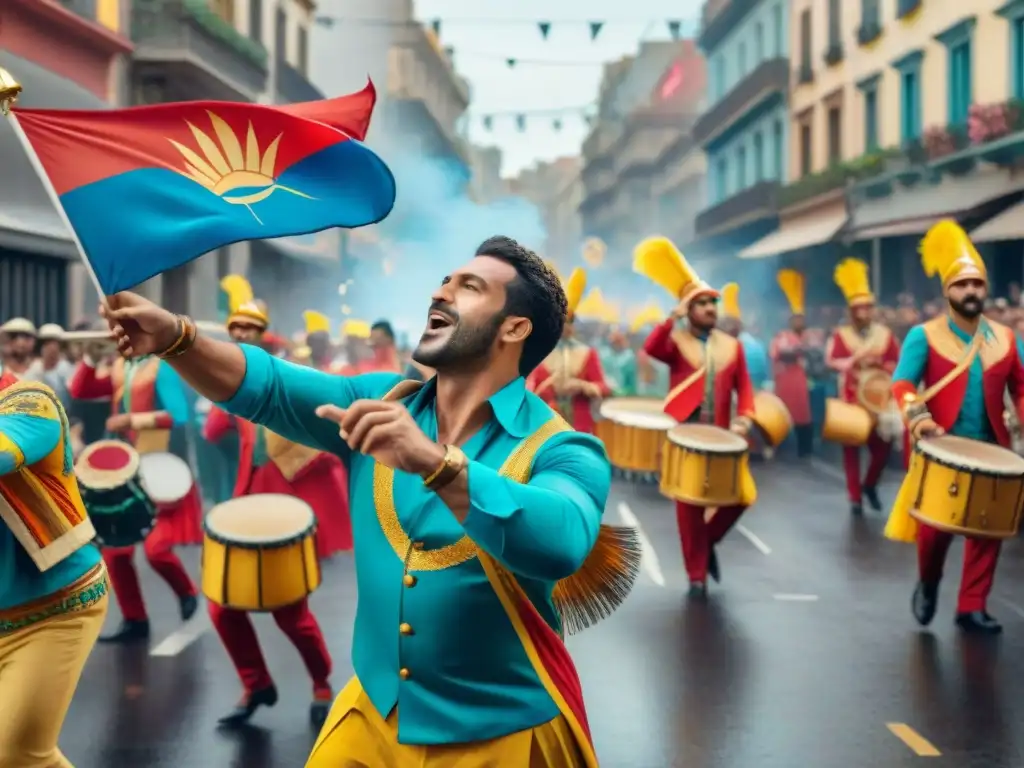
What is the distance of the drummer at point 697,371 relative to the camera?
8477 millimetres

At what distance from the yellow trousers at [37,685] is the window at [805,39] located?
3214 cm

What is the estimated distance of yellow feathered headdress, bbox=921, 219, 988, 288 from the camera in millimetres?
7340

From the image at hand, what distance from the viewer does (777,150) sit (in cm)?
3709

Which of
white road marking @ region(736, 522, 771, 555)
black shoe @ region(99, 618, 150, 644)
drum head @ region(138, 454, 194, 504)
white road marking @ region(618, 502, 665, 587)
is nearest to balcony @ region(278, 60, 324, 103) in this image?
white road marking @ region(618, 502, 665, 587)

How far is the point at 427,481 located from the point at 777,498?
11.6 metres

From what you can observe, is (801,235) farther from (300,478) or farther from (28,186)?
(300,478)

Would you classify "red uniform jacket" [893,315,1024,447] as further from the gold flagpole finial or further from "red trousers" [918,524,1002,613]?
the gold flagpole finial

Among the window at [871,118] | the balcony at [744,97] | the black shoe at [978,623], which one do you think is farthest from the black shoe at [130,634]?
the balcony at [744,97]

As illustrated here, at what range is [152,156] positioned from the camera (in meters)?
3.12

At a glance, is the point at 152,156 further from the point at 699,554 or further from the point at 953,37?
the point at 953,37

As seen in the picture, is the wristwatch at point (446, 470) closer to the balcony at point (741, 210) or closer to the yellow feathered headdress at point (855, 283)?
the yellow feathered headdress at point (855, 283)

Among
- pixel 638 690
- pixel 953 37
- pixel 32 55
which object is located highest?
pixel 953 37

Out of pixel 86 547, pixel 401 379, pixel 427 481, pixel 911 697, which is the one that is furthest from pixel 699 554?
pixel 427 481

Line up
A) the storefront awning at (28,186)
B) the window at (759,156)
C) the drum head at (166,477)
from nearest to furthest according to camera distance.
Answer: the drum head at (166,477), the storefront awning at (28,186), the window at (759,156)
